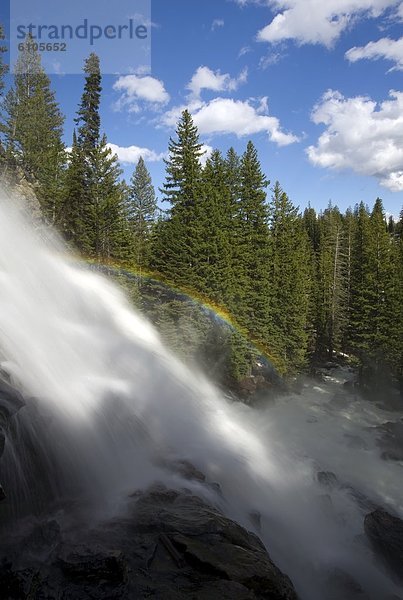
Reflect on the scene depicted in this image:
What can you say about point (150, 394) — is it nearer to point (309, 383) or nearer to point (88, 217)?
point (88, 217)

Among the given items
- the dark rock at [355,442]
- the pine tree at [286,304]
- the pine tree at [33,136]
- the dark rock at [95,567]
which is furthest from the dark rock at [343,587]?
the pine tree at [33,136]

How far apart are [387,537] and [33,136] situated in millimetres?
37215

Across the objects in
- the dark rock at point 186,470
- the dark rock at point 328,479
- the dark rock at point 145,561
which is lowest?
the dark rock at point 328,479

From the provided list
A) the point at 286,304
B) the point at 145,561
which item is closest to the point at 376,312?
the point at 286,304

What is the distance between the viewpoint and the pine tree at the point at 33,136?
109 feet

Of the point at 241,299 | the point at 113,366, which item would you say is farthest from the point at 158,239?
the point at 113,366

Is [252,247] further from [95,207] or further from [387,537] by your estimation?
[387,537]

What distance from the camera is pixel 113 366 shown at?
1778cm

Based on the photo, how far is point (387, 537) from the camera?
11.8 metres

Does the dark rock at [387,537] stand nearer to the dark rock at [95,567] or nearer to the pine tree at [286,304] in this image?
the dark rock at [95,567]

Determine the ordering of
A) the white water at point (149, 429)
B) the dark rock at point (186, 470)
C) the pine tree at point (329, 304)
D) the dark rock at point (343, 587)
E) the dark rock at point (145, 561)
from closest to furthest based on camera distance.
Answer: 1. the dark rock at point (145, 561)
2. the dark rock at point (343, 587)
3. the white water at point (149, 429)
4. the dark rock at point (186, 470)
5. the pine tree at point (329, 304)

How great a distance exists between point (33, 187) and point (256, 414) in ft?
89.2

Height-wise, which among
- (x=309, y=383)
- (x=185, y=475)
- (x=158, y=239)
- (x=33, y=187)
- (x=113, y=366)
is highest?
(x=33, y=187)

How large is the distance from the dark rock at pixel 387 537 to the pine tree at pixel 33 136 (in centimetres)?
3032
